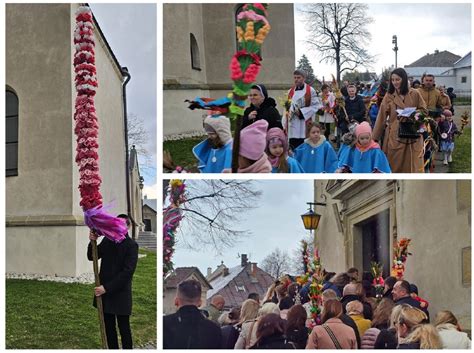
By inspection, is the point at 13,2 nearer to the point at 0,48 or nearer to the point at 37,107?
the point at 0,48

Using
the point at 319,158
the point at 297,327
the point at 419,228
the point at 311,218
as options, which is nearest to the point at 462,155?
the point at 419,228

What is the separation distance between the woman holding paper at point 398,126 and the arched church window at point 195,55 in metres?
1.18

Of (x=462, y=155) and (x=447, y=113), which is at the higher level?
(x=447, y=113)

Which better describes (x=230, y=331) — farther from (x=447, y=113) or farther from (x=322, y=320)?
(x=447, y=113)

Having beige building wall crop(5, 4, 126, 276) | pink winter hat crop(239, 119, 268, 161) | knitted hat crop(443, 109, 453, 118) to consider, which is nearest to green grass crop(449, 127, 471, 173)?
knitted hat crop(443, 109, 453, 118)

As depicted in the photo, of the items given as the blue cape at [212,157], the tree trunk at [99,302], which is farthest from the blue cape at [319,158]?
the tree trunk at [99,302]

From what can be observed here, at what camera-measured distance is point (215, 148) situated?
416 centimetres

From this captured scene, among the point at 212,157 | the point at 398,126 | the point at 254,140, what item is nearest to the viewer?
the point at 254,140

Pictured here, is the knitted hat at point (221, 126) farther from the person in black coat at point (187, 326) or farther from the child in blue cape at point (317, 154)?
the person in black coat at point (187, 326)

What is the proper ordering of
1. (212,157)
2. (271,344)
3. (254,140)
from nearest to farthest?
(254,140), (212,157), (271,344)

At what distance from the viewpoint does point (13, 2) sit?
15.5 ft

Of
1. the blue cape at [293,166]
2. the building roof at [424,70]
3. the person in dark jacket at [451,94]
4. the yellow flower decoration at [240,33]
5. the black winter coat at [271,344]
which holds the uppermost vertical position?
the yellow flower decoration at [240,33]

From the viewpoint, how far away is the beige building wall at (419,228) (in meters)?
A: 4.21

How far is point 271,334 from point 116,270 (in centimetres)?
102
